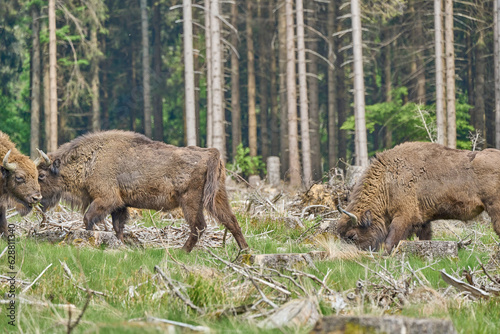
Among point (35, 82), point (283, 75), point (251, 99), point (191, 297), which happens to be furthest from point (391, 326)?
point (251, 99)

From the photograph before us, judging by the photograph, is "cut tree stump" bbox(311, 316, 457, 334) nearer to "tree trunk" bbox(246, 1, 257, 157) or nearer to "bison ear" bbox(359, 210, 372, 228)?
"bison ear" bbox(359, 210, 372, 228)

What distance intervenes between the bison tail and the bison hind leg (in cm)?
151

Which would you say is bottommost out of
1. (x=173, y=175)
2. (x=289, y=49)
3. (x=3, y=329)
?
(x=3, y=329)

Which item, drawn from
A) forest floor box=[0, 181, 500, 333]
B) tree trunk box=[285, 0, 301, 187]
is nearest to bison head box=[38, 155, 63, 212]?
forest floor box=[0, 181, 500, 333]

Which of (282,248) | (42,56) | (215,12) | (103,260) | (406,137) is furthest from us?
(42,56)

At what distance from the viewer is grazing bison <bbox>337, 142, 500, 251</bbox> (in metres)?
9.87

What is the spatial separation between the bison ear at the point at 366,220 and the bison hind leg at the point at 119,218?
3.79 meters

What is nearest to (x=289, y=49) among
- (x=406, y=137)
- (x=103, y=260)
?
(x=406, y=137)

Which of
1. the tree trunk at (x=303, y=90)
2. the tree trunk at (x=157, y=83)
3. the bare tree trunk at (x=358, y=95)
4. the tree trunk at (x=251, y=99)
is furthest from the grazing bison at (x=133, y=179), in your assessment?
the tree trunk at (x=157, y=83)

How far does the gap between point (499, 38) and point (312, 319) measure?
26.1 m

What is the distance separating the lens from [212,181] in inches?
396

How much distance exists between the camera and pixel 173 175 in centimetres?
1022

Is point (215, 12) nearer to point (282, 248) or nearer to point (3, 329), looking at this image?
point (282, 248)

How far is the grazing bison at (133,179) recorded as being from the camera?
33.0 ft
